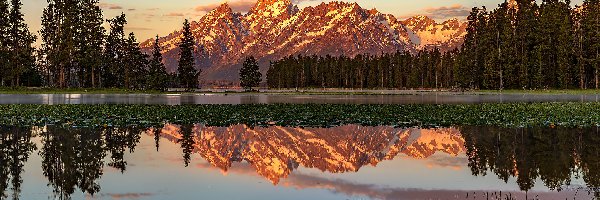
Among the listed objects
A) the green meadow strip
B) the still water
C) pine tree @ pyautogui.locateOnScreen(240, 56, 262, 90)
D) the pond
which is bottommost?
the still water

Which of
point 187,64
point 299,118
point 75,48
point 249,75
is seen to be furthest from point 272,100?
point 249,75

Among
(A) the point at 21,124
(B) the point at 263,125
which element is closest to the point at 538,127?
(B) the point at 263,125

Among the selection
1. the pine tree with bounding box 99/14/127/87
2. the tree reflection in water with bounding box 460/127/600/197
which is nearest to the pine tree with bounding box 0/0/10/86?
the pine tree with bounding box 99/14/127/87

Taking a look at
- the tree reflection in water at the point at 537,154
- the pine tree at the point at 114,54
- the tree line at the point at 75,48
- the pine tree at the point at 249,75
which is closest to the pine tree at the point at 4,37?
the tree line at the point at 75,48

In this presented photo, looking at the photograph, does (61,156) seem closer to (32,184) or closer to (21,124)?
(32,184)

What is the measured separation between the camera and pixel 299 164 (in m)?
21.4

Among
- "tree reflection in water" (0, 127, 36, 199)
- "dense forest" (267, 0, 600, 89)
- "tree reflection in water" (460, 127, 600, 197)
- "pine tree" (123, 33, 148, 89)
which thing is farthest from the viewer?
"pine tree" (123, 33, 148, 89)

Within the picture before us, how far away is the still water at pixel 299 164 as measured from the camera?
630 inches

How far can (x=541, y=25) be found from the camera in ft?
402

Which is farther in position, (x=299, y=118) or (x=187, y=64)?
(x=187, y=64)

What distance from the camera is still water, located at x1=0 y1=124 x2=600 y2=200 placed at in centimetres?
1599

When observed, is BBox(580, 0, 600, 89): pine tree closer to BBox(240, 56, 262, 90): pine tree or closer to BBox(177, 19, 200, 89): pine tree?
BBox(177, 19, 200, 89): pine tree

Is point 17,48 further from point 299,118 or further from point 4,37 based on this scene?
point 299,118

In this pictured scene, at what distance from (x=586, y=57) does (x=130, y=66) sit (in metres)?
92.9
